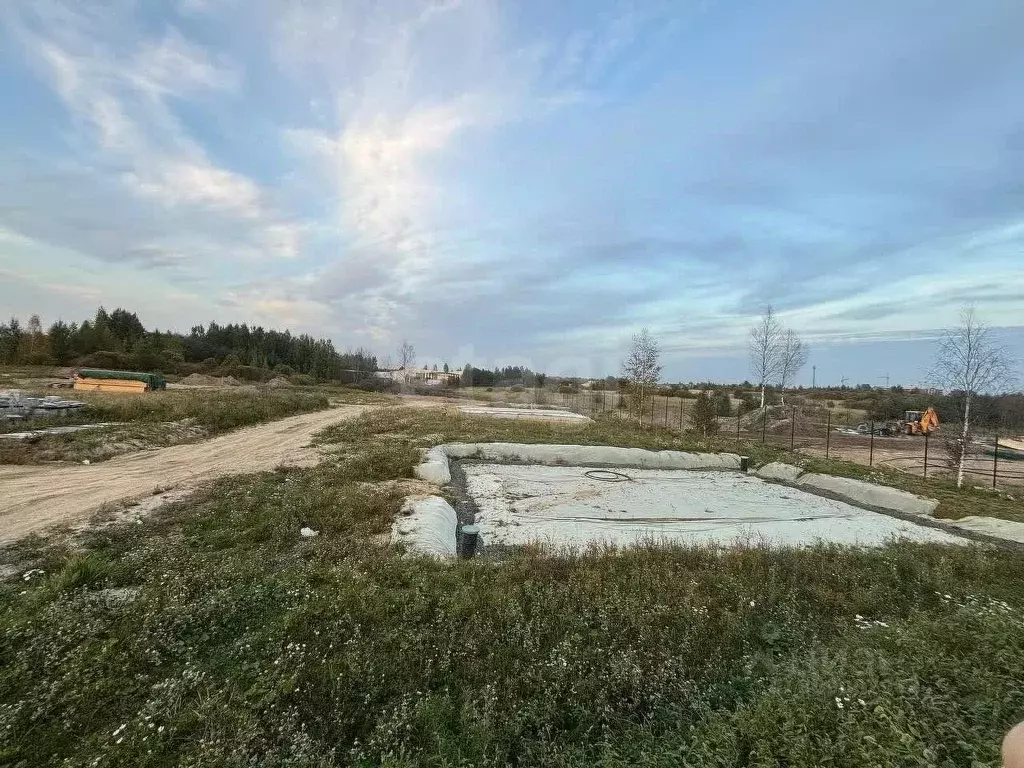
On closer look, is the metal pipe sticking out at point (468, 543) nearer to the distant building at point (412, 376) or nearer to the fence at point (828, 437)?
the fence at point (828, 437)

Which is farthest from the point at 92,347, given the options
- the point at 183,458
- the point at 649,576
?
the point at 649,576

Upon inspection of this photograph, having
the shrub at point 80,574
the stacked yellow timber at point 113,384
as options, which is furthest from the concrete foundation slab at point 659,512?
the stacked yellow timber at point 113,384

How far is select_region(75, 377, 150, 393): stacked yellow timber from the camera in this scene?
24.5 metres

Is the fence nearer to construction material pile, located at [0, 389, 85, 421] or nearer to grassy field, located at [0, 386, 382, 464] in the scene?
grassy field, located at [0, 386, 382, 464]

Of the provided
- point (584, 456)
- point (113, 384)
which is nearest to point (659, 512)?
point (584, 456)

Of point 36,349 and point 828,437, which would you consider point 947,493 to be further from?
point 36,349

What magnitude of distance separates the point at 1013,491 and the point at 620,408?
743 inches

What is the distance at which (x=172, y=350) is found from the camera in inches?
1955

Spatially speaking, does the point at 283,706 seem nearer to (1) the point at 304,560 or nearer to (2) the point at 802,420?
(1) the point at 304,560

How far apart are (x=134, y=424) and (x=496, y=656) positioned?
1541cm

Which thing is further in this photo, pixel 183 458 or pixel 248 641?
pixel 183 458

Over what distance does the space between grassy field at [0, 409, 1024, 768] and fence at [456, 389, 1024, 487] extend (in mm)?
10719

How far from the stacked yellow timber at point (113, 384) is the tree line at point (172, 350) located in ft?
59.1

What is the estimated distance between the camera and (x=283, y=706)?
9.89 feet
